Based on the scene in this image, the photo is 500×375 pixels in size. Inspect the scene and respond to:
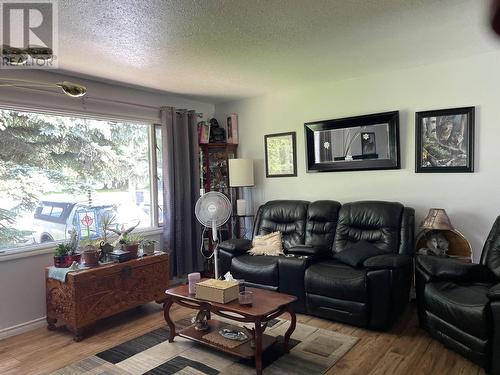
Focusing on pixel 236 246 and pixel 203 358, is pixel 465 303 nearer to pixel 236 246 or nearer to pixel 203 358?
pixel 203 358

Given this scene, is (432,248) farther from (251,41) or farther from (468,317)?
(251,41)

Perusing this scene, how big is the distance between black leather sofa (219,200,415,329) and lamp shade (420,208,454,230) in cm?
14

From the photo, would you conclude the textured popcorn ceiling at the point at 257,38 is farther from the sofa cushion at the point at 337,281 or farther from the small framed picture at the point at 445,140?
the sofa cushion at the point at 337,281

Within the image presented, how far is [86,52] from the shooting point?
2.93m

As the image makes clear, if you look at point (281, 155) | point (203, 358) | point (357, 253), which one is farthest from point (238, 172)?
point (203, 358)

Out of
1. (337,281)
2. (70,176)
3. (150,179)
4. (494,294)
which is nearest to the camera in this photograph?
(494,294)

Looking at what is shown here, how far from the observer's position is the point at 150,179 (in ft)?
14.5

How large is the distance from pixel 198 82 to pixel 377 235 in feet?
7.96

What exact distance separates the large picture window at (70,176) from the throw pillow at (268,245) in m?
1.30

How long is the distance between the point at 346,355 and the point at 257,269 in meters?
1.21

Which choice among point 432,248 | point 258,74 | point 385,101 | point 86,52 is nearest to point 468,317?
point 432,248

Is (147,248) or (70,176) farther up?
(70,176)

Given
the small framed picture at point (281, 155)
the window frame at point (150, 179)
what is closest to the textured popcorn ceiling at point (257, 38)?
the window frame at point (150, 179)

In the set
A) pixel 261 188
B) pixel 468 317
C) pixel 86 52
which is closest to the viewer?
pixel 468 317
